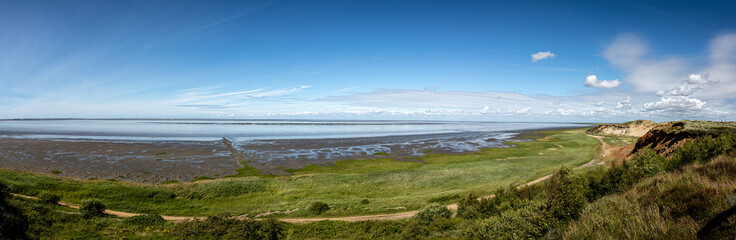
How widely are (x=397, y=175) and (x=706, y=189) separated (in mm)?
29805

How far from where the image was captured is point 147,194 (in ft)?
87.9

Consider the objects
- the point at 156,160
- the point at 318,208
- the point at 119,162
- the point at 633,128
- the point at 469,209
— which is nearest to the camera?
the point at 469,209

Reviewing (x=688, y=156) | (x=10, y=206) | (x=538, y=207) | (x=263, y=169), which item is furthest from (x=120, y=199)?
(x=688, y=156)

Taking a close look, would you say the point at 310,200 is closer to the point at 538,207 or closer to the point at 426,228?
the point at 426,228

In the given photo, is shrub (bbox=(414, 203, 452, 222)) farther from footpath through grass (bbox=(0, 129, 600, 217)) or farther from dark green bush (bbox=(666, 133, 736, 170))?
dark green bush (bbox=(666, 133, 736, 170))

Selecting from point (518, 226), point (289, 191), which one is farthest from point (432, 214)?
point (289, 191)

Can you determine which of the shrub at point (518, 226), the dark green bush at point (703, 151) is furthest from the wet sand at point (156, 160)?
the dark green bush at point (703, 151)

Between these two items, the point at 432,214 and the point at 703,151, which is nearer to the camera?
the point at 703,151

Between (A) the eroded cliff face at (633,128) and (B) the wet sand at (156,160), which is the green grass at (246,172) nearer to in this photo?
(B) the wet sand at (156,160)

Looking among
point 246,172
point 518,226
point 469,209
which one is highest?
point 518,226

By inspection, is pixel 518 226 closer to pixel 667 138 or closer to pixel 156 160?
pixel 667 138

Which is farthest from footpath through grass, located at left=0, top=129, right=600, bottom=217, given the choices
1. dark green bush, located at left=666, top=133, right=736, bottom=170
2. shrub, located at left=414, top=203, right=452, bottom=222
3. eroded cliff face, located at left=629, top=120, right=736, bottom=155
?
dark green bush, located at left=666, top=133, right=736, bottom=170

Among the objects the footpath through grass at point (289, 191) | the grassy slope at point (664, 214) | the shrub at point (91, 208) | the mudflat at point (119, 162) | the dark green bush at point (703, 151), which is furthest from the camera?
the mudflat at point (119, 162)

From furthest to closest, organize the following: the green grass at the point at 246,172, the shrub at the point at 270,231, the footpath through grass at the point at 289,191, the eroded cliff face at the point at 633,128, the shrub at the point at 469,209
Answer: the eroded cliff face at the point at 633,128 < the green grass at the point at 246,172 < the footpath through grass at the point at 289,191 < the shrub at the point at 469,209 < the shrub at the point at 270,231
